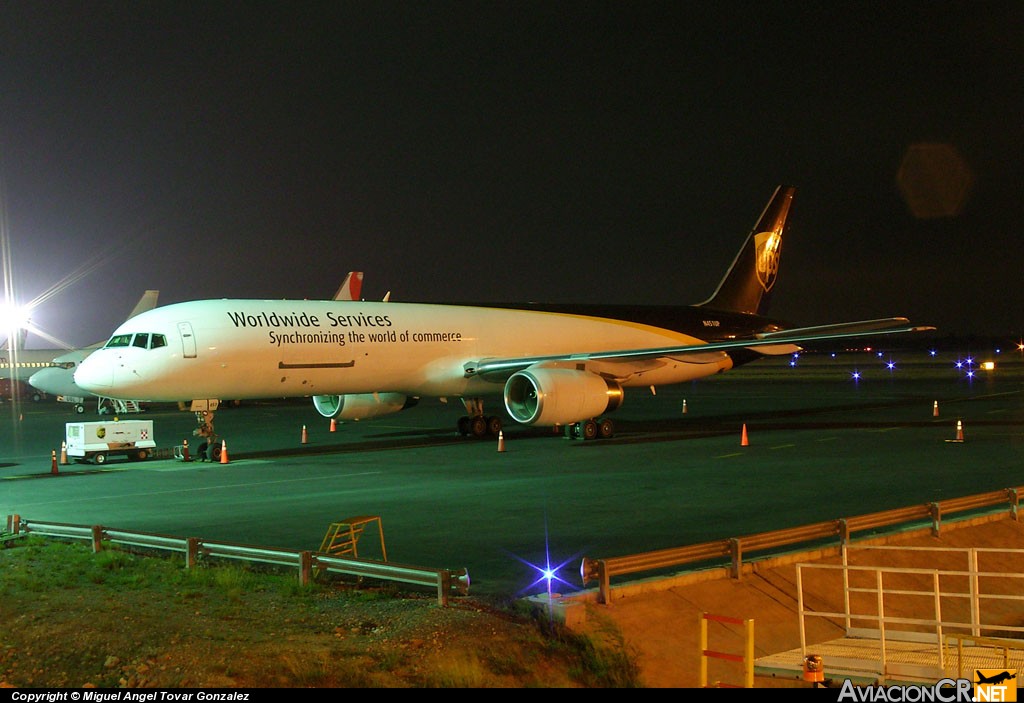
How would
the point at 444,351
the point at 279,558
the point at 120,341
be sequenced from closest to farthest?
1. the point at 279,558
2. the point at 120,341
3. the point at 444,351

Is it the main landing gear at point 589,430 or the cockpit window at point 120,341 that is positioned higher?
the cockpit window at point 120,341

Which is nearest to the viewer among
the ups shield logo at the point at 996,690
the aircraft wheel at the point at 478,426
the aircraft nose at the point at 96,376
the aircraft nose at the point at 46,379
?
the ups shield logo at the point at 996,690

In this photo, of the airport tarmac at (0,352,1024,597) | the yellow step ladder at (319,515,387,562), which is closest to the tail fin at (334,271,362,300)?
the airport tarmac at (0,352,1024,597)

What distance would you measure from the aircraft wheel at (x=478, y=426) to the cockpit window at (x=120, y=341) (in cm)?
1074

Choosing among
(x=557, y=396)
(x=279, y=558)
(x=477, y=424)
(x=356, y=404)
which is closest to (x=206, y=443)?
(x=356, y=404)

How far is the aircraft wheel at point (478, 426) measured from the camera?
3247 centimetres

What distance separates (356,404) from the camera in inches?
1259

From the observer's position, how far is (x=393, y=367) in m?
29.6

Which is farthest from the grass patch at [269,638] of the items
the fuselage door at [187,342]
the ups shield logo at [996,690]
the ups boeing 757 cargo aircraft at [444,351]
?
the ups boeing 757 cargo aircraft at [444,351]

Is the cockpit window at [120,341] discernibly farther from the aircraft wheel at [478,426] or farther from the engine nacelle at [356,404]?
the aircraft wheel at [478,426]

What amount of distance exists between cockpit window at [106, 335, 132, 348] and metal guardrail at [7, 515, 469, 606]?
40.0 ft

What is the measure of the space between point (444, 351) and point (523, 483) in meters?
10.8

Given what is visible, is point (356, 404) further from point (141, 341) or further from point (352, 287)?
point (352, 287)

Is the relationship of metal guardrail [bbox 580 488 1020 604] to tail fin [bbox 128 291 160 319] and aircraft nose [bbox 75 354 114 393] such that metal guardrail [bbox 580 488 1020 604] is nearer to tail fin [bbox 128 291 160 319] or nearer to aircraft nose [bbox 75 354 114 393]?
aircraft nose [bbox 75 354 114 393]
